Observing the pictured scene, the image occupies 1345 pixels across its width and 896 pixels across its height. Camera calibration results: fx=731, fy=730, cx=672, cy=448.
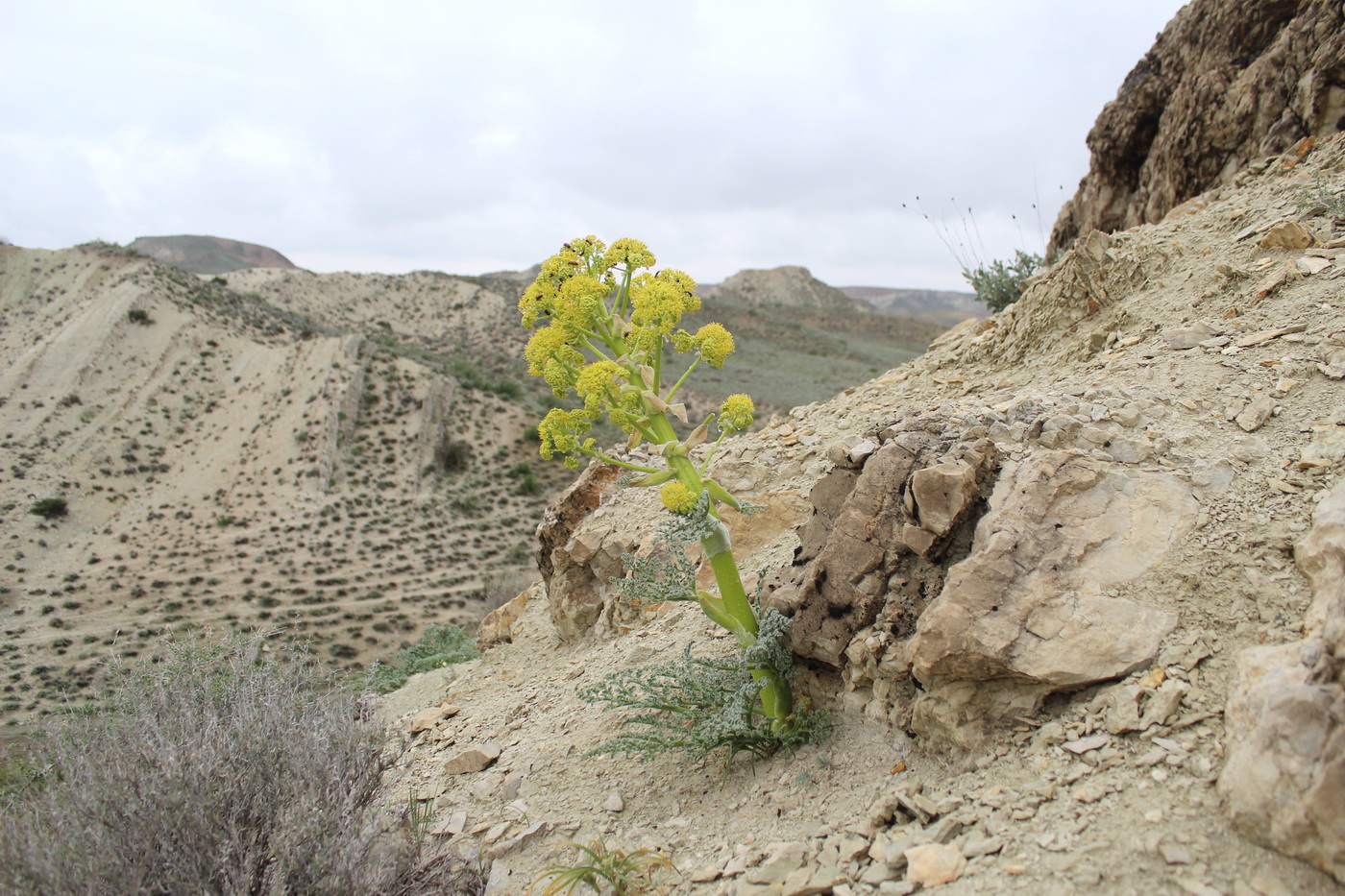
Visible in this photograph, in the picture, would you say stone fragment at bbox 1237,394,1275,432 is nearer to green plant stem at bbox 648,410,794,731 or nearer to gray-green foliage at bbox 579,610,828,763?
gray-green foliage at bbox 579,610,828,763

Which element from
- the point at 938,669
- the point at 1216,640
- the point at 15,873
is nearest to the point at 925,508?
the point at 938,669

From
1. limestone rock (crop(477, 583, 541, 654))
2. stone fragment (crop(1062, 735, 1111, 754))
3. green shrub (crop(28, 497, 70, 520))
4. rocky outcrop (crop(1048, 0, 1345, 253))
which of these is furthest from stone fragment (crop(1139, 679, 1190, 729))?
green shrub (crop(28, 497, 70, 520))

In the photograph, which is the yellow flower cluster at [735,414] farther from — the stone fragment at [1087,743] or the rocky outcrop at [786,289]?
the rocky outcrop at [786,289]

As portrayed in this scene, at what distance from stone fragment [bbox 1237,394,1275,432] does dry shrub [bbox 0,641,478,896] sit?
4283mm

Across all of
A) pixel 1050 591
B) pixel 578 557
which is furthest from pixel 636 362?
pixel 578 557

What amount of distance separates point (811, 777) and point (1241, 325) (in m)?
3.77

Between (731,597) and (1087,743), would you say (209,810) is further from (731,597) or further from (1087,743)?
(1087,743)

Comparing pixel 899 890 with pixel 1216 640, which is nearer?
pixel 899 890

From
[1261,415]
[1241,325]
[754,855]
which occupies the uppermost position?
[1241,325]

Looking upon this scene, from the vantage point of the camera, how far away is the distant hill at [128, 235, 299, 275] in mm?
72125

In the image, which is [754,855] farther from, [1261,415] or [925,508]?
[1261,415]

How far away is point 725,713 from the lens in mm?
3494

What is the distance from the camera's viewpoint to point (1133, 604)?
2.92 m

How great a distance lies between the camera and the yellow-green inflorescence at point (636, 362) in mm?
3582
